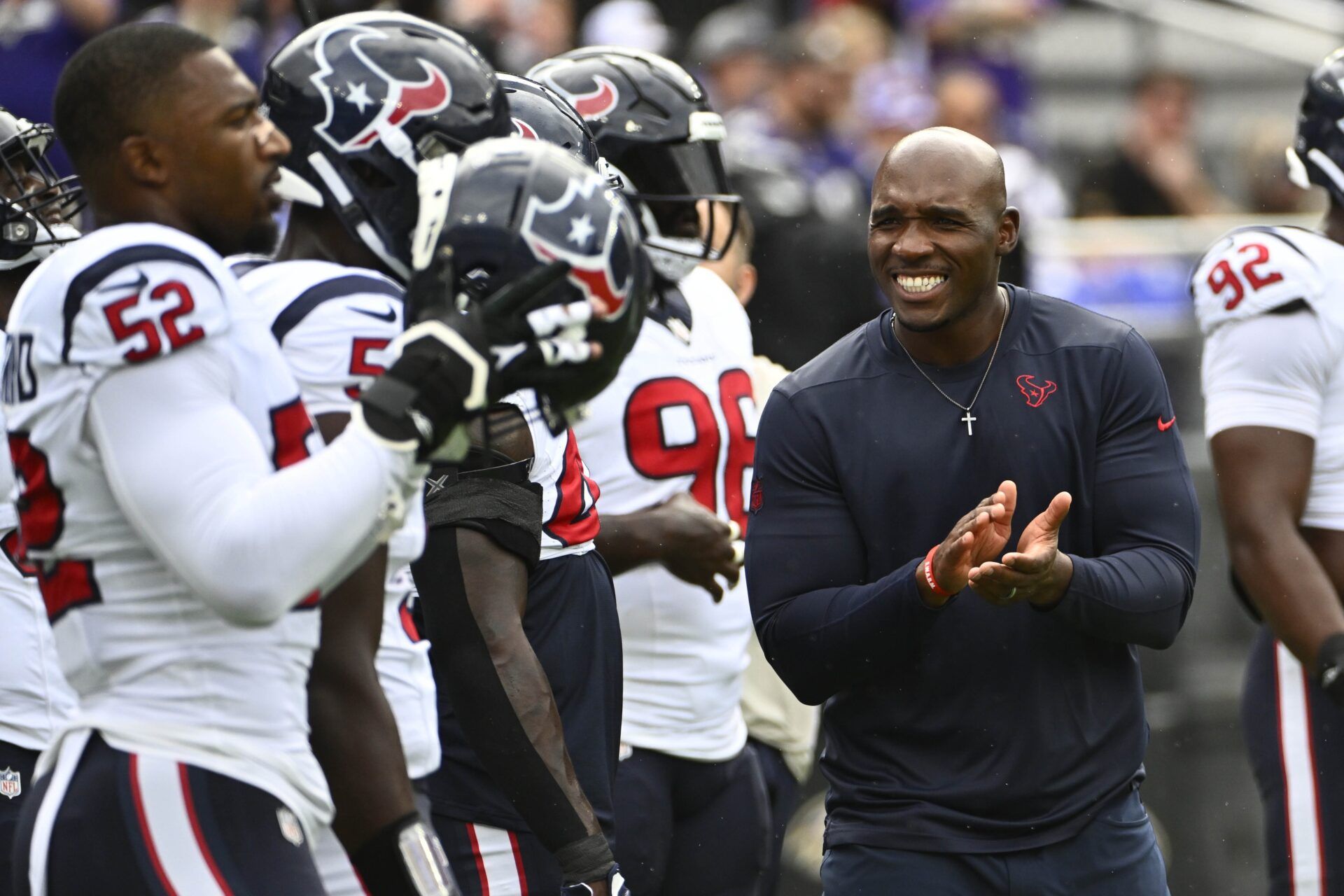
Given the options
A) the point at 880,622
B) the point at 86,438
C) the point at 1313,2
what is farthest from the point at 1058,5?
the point at 86,438

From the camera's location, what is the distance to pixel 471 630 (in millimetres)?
3338

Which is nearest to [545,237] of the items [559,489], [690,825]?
[559,489]

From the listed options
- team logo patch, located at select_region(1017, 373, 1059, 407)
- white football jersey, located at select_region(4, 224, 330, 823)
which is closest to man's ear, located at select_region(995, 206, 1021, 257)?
team logo patch, located at select_region(1017, 373, 1059, 407)

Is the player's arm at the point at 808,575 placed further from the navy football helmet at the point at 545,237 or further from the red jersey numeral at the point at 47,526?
the red jersey numeral at the point at 47,526

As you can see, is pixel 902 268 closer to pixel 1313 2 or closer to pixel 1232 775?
pixel 1232 775

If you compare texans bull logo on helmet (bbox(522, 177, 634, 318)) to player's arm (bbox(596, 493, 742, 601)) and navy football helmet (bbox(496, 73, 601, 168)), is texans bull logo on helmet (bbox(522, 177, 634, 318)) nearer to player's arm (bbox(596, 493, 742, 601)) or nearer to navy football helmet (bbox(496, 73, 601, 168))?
navy football helmet (bbox(496, 73, 601, 168))

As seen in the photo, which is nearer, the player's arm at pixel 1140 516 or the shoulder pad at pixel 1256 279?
the player's arm at pixel 1140 516

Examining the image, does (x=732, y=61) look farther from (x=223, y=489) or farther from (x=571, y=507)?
(x=223, y=489)

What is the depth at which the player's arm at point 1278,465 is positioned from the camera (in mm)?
4336

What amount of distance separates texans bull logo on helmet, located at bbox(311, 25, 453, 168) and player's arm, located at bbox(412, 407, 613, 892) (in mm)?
559

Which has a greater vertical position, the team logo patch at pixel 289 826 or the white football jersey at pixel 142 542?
the white football jersey at pixel 142 542

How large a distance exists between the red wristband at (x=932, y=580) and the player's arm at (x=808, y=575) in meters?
0.09

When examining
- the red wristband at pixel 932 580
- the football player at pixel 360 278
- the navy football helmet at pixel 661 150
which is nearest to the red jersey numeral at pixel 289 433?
the football player at pixel 360 278

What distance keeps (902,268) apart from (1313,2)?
1142 centimetres
